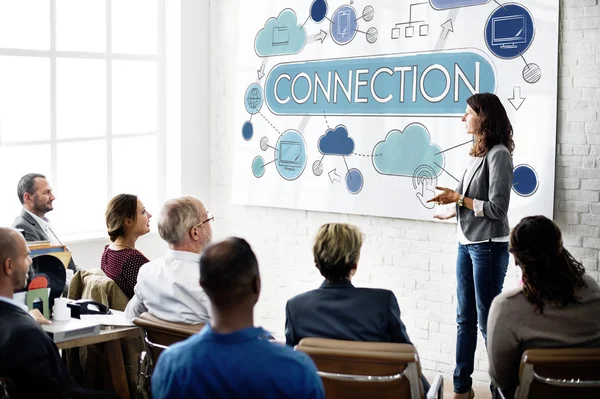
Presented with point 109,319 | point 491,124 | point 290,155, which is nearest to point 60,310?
point 109,319

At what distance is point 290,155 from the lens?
6410mm

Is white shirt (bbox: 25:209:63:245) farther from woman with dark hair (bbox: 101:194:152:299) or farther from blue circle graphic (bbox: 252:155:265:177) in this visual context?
blue circle graphic (bbox: 252:155:265:177)

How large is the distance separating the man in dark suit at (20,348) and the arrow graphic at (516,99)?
3.26 meters

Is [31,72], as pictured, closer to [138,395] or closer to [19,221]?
[19,221]

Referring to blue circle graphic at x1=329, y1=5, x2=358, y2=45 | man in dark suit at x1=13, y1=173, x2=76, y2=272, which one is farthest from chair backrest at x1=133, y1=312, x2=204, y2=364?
blue circle graphic at x1=329, y1=5, x2=358, y2=45

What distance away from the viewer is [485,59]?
16.9 feet

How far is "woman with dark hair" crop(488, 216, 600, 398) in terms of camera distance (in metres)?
2.82

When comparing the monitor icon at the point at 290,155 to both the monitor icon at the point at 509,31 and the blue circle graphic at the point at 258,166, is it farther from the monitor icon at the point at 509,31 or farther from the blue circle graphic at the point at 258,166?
the monitor icon at the point at 509,31

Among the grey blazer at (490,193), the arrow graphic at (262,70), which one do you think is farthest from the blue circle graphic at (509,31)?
the arrow graphic at (262,70)

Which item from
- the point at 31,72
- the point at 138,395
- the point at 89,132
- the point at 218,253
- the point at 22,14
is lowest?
the point at 138,395

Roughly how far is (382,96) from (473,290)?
171 centimetres

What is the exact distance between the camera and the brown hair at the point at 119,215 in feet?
13.9

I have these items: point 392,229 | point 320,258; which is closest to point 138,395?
point 320,258

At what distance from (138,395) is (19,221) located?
1.90m
